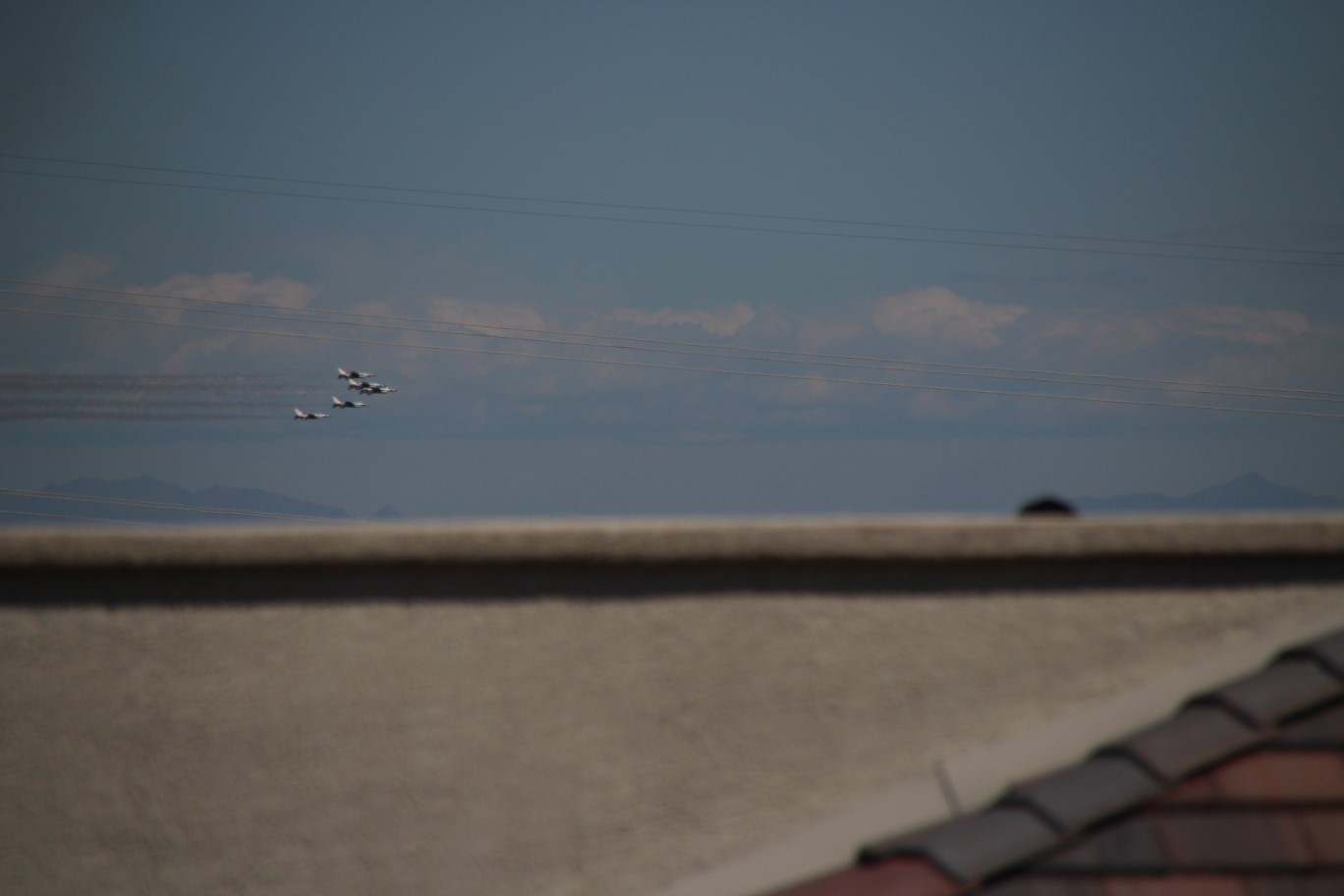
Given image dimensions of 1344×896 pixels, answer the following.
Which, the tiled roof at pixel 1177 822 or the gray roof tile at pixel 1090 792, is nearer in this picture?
the tiled roof at pixel 1177 822

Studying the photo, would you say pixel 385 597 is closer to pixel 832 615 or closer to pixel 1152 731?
pixel 832 615

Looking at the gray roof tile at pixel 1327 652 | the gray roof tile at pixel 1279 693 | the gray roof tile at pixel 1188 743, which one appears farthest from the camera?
the gray roof tile at pixel 1327 652

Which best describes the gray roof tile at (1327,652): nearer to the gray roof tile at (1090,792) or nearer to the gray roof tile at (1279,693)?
the gray roof tile at (1279,693)

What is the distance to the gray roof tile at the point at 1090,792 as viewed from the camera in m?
3.93

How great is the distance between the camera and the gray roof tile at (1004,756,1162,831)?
3.93 m

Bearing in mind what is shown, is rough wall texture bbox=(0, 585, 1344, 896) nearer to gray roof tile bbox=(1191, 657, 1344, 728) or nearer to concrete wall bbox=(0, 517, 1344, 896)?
concrete wall bbox=(0, 517, 1344, 896)

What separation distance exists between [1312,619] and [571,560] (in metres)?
3.02

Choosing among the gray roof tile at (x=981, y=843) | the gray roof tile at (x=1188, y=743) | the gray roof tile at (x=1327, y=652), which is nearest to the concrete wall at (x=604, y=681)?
the gray roof tile at (x=1327, y=652)

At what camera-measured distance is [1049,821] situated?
154 inches

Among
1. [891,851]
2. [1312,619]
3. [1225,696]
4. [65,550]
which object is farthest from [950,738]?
[65,550]

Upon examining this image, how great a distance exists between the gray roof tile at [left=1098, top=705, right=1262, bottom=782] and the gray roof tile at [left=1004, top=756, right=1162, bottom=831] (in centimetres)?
5

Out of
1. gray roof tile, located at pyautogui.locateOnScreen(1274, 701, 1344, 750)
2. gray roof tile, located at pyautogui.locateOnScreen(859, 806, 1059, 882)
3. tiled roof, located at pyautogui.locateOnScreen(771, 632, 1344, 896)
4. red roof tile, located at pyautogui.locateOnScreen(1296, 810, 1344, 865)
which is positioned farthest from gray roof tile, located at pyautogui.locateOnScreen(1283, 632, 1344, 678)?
gray roof tile, located at pyautogui.locateOnScreen(859, 806, 1059, 882)

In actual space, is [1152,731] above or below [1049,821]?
above

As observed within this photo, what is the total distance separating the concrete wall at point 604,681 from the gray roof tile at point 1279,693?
10.8 inches
